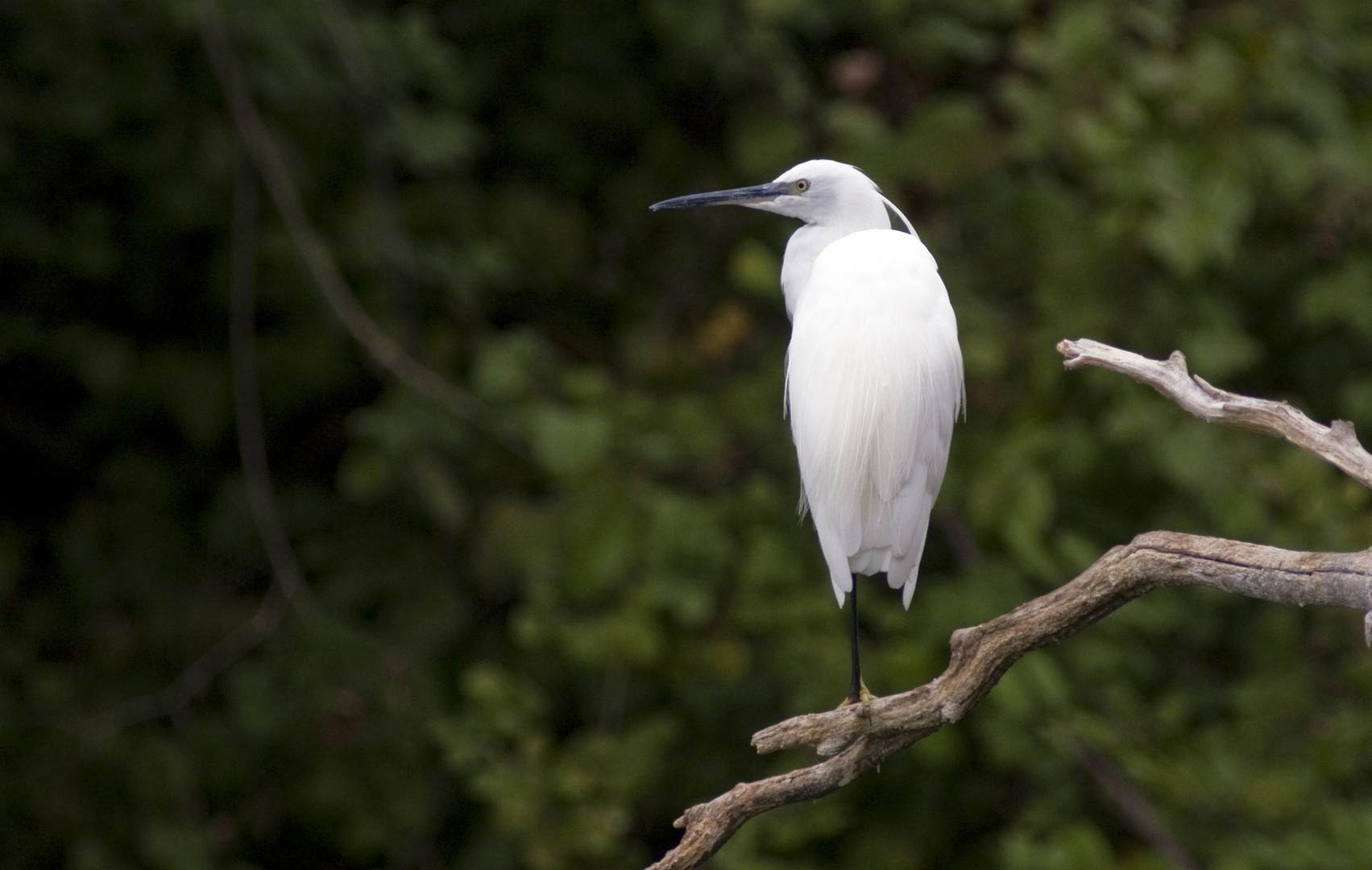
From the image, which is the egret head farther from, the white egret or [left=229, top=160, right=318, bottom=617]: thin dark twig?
[left=229, top=160, right=318, bottom=617]: thin dark twig

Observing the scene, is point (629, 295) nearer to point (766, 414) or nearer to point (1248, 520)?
point (766, 414)

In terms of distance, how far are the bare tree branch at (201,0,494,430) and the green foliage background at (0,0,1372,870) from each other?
0.10 metres

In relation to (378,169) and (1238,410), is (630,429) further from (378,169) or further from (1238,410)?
(1238,410)

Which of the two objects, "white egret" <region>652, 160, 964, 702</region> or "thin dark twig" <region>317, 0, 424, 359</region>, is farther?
"thin dark twig" <region>317, 0, 424, 359</region>

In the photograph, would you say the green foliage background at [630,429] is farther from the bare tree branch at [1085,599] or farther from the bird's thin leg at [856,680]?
the bare tree branch at [1085,599]

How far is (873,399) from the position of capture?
174 centimetres

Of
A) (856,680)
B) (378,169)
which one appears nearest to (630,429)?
(378,169)

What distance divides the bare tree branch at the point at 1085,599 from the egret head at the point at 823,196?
629 mm

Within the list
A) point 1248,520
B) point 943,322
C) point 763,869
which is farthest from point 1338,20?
point 763,869

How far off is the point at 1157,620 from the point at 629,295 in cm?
178

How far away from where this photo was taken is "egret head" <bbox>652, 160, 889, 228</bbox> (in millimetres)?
2043

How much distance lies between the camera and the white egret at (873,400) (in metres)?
1.74

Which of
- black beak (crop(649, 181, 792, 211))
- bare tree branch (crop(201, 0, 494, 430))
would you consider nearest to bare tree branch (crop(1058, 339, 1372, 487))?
black beak (crop(649, 181, 792, 211))

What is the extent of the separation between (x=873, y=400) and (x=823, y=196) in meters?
0.48
